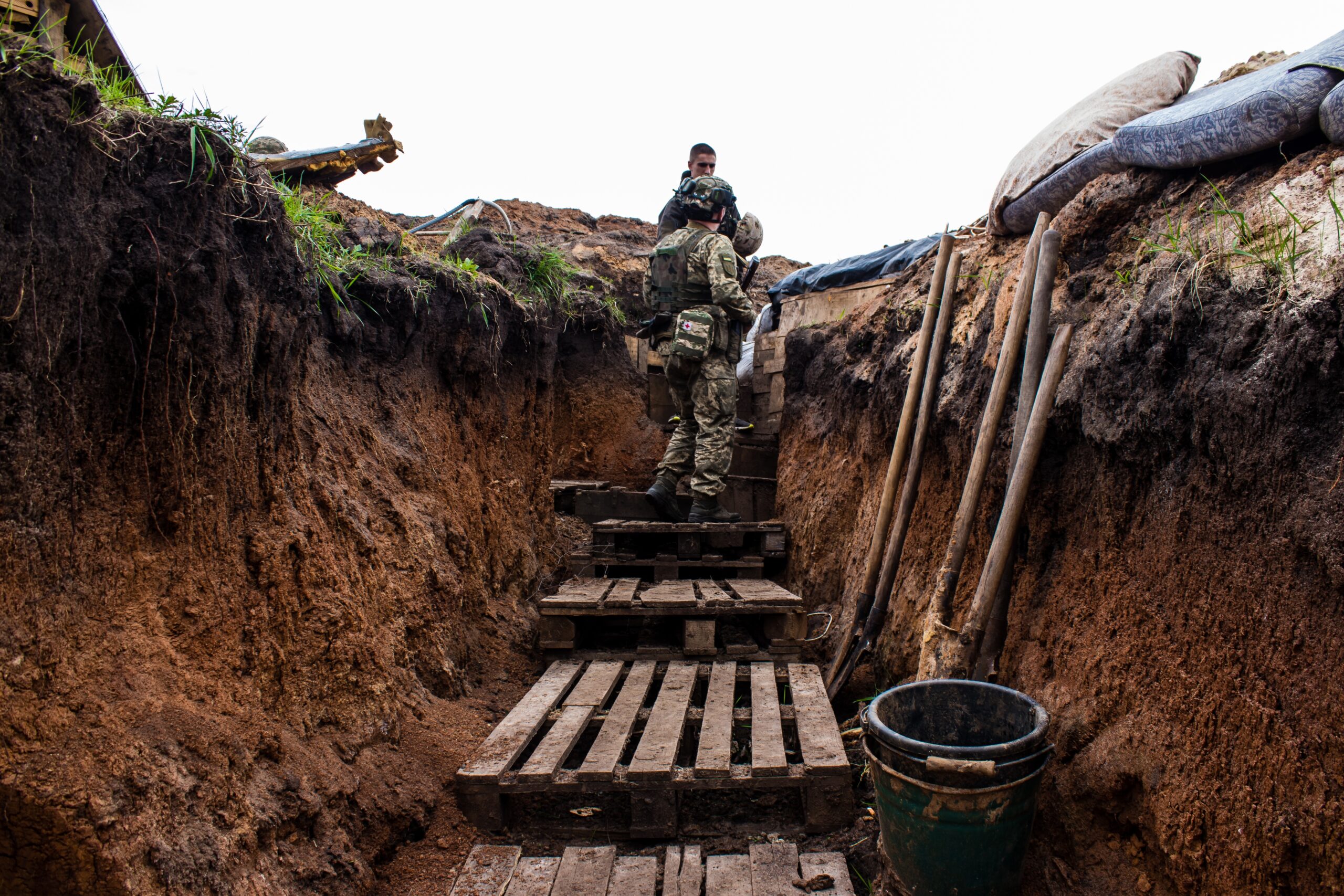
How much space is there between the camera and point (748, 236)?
5.82 meters

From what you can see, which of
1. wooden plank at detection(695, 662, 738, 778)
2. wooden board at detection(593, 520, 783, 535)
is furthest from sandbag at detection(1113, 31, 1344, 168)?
wooden board at detection(593, 520, 783, 535)

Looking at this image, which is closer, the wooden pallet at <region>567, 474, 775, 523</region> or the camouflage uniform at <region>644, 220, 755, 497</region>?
the camouflage uniform at <region>644, 220, 755, 497</region>

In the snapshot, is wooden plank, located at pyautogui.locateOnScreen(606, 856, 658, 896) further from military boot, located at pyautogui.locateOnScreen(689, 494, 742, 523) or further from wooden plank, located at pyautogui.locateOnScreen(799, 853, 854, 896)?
military boot, located at pyautogui.locateOnScreen(689, 494, 742, 523)

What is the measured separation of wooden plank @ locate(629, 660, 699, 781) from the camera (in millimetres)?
2656

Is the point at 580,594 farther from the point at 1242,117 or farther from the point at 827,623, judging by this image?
the point at 1242,117

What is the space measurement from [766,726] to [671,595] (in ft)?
3.82

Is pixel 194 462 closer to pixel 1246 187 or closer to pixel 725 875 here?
pixel 725 875

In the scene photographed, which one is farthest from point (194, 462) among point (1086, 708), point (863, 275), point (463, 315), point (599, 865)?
point (863, 275)

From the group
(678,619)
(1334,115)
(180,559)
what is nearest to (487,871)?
(180,559)

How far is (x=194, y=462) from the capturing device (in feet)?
6.85

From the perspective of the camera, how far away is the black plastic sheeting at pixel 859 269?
16.9ft

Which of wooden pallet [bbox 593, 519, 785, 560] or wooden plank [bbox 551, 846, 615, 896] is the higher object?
wooden pallet [bbox 593, 519, 785, 560]

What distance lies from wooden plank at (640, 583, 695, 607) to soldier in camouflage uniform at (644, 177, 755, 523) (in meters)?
0.71

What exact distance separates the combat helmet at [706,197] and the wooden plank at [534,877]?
4079 mm
